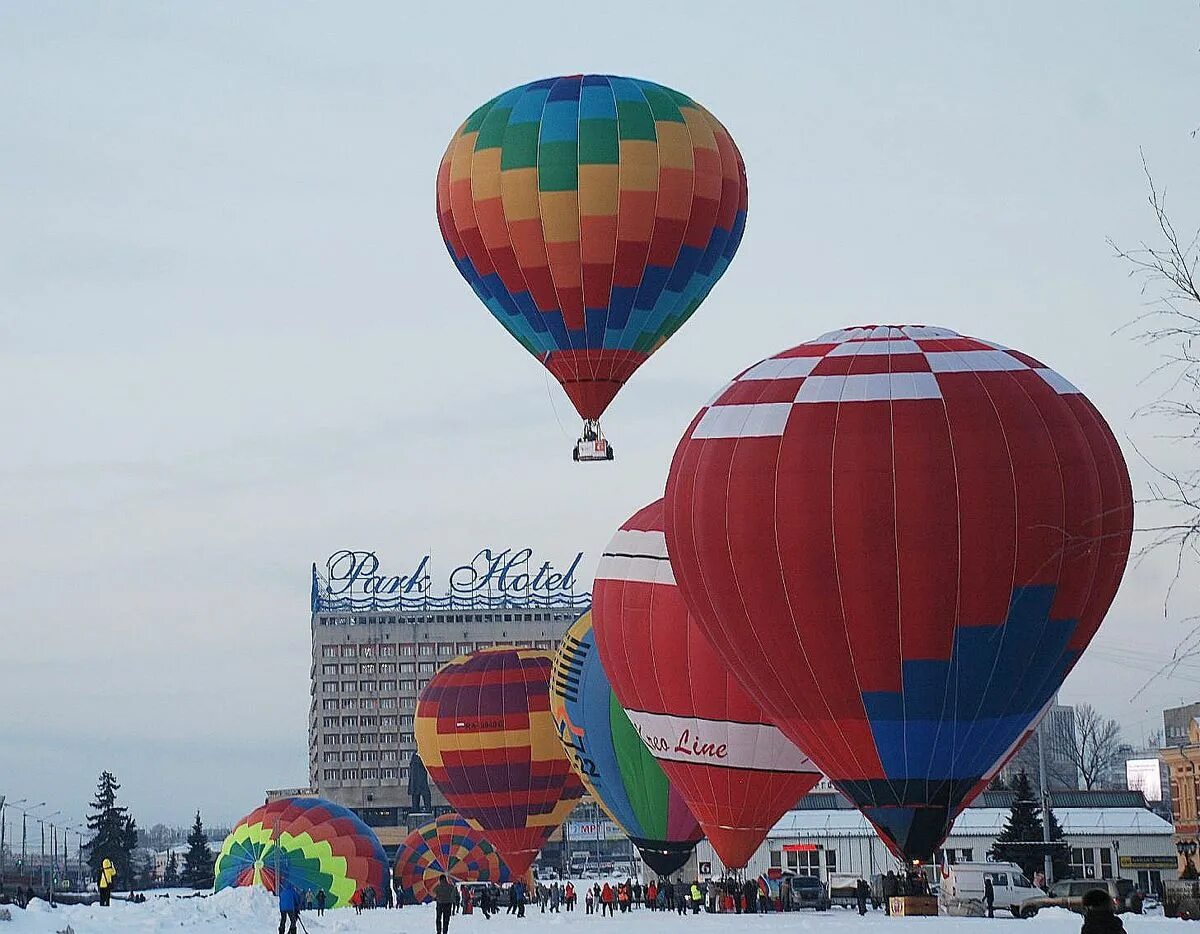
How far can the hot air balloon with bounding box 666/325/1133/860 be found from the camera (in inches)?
1209

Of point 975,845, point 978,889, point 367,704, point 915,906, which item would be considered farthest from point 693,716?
point 367,704

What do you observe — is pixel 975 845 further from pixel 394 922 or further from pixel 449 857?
pixel 394 922

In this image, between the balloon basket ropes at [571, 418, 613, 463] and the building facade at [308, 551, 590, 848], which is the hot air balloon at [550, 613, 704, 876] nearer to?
the balloon basket ropes at [571, 418, 613, 463]

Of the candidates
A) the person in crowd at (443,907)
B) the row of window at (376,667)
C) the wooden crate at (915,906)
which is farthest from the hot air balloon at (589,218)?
the row of window at (376,667)

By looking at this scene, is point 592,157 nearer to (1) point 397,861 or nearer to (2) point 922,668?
(2) point 922,668

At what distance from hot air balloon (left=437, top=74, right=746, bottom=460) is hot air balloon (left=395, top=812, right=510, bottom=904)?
99.7 ft

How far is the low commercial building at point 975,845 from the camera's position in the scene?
237ft

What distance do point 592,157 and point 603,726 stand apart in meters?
13.8

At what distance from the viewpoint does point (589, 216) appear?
3972cm

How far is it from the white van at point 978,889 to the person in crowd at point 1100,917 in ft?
84.2

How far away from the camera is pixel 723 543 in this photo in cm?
3234

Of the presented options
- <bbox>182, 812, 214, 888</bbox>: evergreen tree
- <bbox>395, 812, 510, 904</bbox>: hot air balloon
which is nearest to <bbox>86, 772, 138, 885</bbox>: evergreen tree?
<bbox>182, 812, 214, 888</bbox>: evergreen tree

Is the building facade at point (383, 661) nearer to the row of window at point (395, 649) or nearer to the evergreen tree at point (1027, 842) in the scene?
the row of window at point (395, 649)

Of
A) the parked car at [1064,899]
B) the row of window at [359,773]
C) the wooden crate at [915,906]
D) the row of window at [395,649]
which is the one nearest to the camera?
the wooden crate at [915,906]
